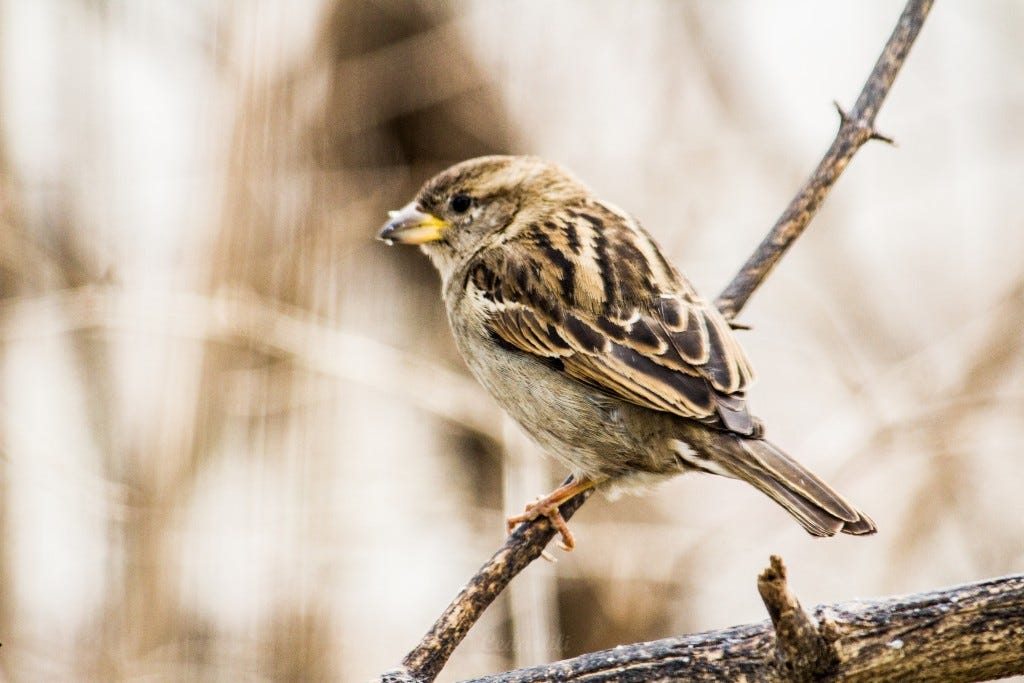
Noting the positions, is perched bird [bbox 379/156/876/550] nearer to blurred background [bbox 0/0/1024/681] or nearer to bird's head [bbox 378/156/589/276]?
bird's head [bbox 378/156/589/276]

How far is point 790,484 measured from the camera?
279 cm

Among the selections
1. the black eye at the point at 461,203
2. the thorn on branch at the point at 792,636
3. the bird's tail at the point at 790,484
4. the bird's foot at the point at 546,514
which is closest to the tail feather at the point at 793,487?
the bird's tail at the point at 790,484

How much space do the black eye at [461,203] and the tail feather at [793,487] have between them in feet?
4.60

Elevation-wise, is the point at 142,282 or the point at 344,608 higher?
the point at 142,282

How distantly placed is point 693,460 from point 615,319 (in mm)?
495

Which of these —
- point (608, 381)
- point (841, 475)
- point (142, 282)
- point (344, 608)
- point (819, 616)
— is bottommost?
point (819, 616)

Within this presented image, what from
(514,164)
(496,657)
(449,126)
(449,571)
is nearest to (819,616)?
(514,164)

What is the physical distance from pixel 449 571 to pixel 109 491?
1734 millimetres

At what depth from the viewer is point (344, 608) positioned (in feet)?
18.1

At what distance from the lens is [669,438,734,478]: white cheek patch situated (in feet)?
9.97

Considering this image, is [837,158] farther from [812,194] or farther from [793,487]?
[793,487]

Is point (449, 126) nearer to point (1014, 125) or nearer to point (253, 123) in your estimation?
point (253, 123)

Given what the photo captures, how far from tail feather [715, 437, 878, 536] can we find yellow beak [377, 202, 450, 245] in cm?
140

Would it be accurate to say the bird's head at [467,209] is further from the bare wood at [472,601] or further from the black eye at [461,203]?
the bare wood at [472,601]
